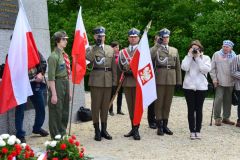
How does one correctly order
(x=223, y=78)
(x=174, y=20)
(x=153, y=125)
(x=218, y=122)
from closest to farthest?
(x=153, y=125), (x=223, y=78), (x=218, y=122), (x=174, y=20)

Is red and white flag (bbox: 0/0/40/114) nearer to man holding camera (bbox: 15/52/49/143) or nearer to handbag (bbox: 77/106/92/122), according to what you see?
man holding camera (bbox: 15/52/49/143)

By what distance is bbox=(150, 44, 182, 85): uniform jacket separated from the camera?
848 cm

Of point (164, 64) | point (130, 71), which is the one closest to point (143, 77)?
point (130, 71)

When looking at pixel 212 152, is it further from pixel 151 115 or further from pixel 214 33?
pixel 214 33

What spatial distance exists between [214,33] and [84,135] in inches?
383

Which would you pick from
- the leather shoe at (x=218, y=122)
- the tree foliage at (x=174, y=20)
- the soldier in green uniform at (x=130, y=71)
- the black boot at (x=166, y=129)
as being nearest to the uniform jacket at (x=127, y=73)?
the soldier in green uniform at (x=130, y=71)

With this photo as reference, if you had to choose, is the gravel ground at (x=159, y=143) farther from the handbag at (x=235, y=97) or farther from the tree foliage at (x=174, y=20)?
the tree foliage at (x=174, y=20)

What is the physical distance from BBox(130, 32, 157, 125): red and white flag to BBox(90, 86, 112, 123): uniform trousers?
2.23ft

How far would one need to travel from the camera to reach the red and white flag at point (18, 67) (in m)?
6.54

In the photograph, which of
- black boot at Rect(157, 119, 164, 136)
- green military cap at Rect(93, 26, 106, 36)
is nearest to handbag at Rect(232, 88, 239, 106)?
black boot at Rect(157, 119, 164, 136)

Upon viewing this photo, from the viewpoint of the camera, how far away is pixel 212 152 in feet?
24.5

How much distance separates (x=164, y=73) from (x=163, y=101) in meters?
0.57

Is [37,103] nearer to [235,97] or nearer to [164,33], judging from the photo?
[164,33]

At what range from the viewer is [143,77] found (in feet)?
25.5
